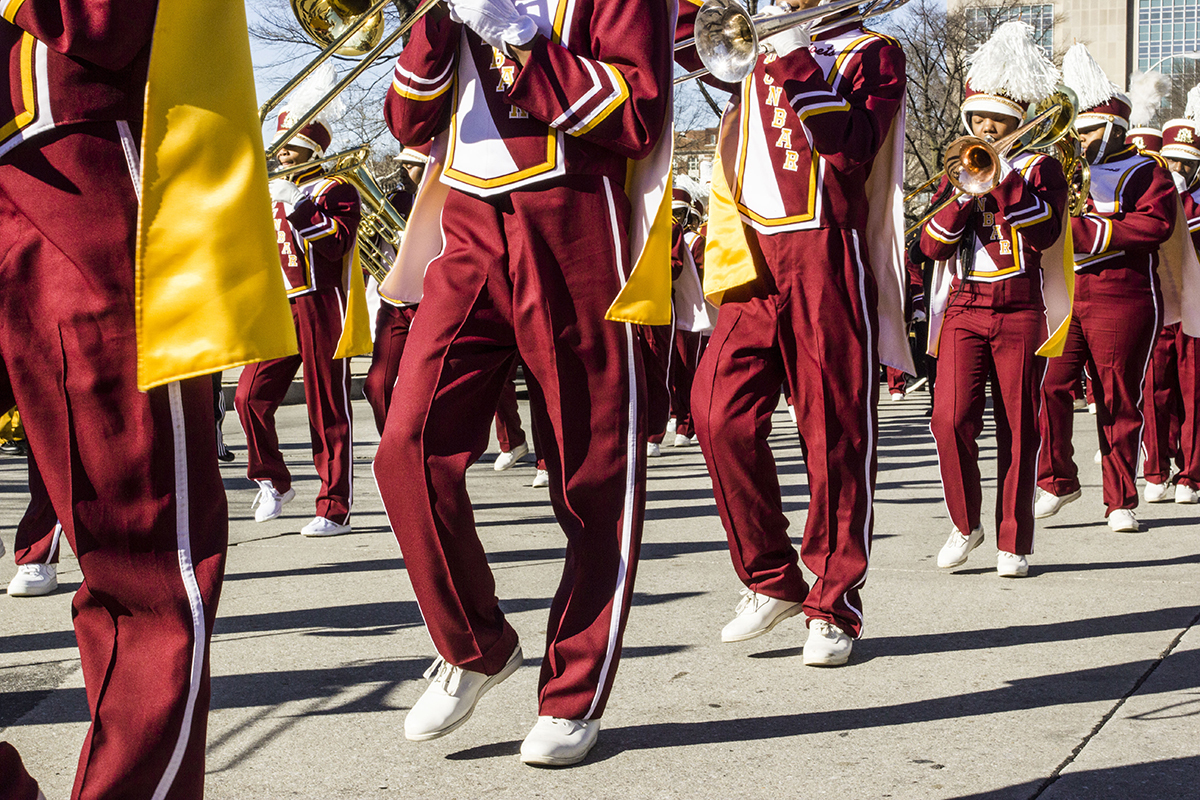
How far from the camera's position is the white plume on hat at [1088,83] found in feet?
21.4

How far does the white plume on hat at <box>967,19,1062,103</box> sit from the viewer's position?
551 cm

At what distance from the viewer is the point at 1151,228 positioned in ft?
20.6

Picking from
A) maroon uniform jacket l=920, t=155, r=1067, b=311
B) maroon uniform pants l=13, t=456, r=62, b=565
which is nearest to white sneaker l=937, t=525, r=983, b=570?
maroon uniform jacket l=920, t=155, r=1067, b=311

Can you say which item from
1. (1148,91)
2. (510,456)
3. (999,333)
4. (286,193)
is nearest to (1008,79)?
(999,333)

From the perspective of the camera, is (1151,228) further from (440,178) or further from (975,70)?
(440,178)

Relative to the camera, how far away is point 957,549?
5133 millimetres

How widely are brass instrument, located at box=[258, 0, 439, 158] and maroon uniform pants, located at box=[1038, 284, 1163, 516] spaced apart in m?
4.05

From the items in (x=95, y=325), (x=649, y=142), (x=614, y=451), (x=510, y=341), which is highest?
(x=649, y=142)

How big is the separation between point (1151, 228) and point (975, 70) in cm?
130

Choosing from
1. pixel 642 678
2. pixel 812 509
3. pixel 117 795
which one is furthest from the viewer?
pixel 812 509

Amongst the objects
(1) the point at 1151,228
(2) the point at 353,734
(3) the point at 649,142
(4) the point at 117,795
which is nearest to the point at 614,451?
(3) the point at 649,142

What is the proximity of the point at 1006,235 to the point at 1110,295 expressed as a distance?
4.77 feet

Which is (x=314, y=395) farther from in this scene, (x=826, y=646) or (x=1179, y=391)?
(x=1179, y=391)

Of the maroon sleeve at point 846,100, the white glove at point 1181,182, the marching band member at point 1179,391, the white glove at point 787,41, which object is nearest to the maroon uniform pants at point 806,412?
the maroon sleeve at point 846,100
